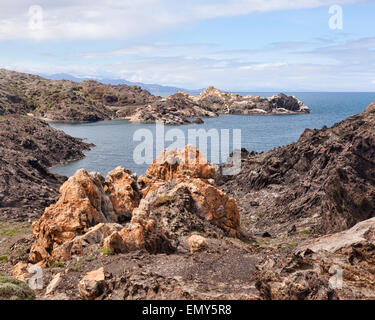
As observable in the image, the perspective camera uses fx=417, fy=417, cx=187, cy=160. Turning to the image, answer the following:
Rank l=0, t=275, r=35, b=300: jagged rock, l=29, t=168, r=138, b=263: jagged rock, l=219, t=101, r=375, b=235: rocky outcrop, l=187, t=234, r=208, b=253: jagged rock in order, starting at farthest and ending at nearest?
l=219, t=101, r=375, b=235: rocky outcrop, l=29, t=168, r=138, b=263: jagged rock, l=187, t=234, r=208, b=253: jagged rock, l=0, t=275, r=35, b=300: jagged rock

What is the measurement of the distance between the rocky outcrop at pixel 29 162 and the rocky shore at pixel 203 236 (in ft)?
52.3

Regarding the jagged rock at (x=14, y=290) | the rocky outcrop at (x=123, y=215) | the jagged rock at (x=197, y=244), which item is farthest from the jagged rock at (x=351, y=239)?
the jagged rock at (x=14, y=290)

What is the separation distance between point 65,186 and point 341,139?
37.0 meters

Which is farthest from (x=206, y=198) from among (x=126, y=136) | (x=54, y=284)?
(x=126, y=136)

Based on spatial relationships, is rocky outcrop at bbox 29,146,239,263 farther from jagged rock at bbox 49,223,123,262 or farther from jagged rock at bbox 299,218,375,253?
jagged rock at bbox 299,218,375,253

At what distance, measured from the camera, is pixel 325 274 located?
13.7m

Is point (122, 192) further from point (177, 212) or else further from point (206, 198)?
point (206, 198)

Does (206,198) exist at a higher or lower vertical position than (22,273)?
higher

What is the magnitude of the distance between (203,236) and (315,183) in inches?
995

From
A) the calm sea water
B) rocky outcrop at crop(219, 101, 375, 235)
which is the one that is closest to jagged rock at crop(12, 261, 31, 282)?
rocky outcrop at crop(219, 101, 375, 235)

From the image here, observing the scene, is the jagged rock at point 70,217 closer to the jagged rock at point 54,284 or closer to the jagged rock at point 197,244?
the jagged rock at point 54,284

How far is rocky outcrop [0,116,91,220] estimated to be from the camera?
47406 millimetres

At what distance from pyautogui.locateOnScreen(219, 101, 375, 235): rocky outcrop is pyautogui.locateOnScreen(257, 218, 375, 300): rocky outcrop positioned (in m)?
19.5
